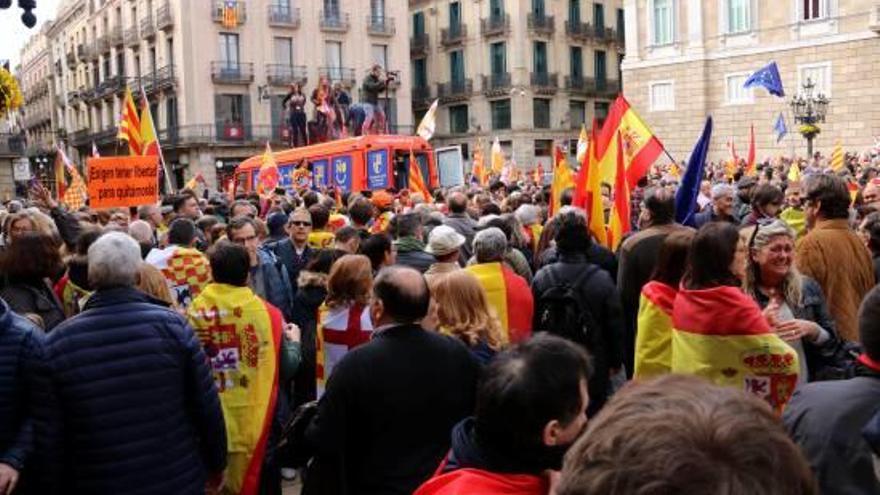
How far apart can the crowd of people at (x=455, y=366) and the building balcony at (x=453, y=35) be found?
42.8 metres

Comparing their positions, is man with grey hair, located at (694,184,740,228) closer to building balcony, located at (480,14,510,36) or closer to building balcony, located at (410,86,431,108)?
building balcony, located at (480,14,510,36)

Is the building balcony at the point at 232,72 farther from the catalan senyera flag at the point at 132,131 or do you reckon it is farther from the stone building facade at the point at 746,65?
the catalan senyera flag at the point at 132,131

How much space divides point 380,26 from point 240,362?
141 feet

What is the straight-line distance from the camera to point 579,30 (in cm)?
4862

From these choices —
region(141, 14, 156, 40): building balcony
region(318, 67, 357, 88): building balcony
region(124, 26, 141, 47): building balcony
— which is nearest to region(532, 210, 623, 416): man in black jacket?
region(318, 67, 357, 88): building balcony

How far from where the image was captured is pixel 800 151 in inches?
1280

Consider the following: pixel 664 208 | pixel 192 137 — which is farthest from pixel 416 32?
pixel 664 208

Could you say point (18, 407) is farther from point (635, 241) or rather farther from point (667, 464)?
point (635, 241)

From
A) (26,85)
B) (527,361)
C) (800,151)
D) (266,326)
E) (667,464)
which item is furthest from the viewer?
(26,85)

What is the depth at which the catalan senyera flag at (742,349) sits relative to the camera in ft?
11.5

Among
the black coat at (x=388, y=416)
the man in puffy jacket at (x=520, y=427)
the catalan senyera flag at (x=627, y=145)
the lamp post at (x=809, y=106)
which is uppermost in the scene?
the lamp post at (x=809, y=106)

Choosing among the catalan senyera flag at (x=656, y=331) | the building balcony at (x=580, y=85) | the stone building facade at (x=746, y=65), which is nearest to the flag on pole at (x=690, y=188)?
the catalan senyera flag at (x=656, y=331)

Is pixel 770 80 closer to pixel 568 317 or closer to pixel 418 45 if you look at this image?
pixel 568 317

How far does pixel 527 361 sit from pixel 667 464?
1.14 meters
